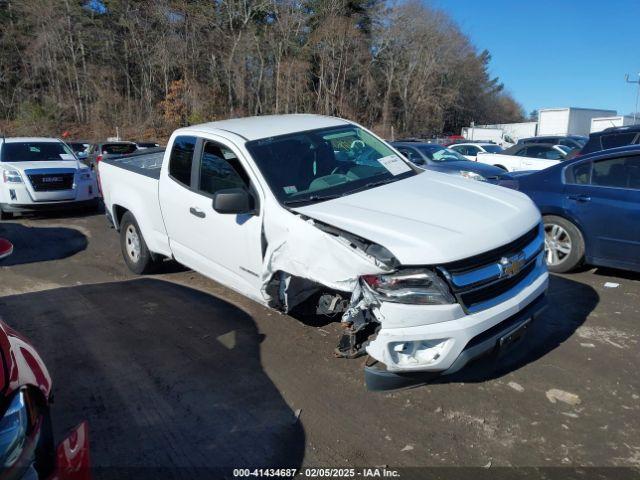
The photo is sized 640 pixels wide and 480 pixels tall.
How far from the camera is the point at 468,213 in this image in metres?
3.69

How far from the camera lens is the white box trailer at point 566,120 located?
129ft

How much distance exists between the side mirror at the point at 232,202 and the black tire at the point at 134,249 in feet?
8.49

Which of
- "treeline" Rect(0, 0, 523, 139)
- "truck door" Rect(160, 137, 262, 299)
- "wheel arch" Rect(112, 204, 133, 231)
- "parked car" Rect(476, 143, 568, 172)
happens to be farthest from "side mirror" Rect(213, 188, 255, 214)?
"treeline" Rect(0, 0, 523, 139)

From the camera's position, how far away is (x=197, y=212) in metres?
4.93

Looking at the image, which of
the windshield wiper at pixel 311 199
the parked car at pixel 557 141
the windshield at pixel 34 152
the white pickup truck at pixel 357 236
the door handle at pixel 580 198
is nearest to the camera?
the white pickup truck at pixel 357 236

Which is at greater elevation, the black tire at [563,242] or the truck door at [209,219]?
the truck door at [209,219]

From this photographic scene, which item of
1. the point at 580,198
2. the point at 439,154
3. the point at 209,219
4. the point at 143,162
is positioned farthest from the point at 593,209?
the point at 439,154

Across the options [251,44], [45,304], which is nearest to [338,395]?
[45,304]

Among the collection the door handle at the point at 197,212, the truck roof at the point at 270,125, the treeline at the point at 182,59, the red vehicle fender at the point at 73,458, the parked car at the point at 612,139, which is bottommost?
the red vehicle fender at the point at 73,458

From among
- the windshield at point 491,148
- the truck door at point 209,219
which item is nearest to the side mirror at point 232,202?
the truck door at point 209,219

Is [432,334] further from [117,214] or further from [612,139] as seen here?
[612,139]

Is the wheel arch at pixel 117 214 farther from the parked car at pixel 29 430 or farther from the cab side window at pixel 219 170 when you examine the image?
the parked car at pixel 29 430

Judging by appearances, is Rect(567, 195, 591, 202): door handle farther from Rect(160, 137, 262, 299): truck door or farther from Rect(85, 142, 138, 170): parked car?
Rect(85, 142, 138, 170): parked car

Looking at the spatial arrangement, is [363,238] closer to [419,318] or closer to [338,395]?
[419,318]
